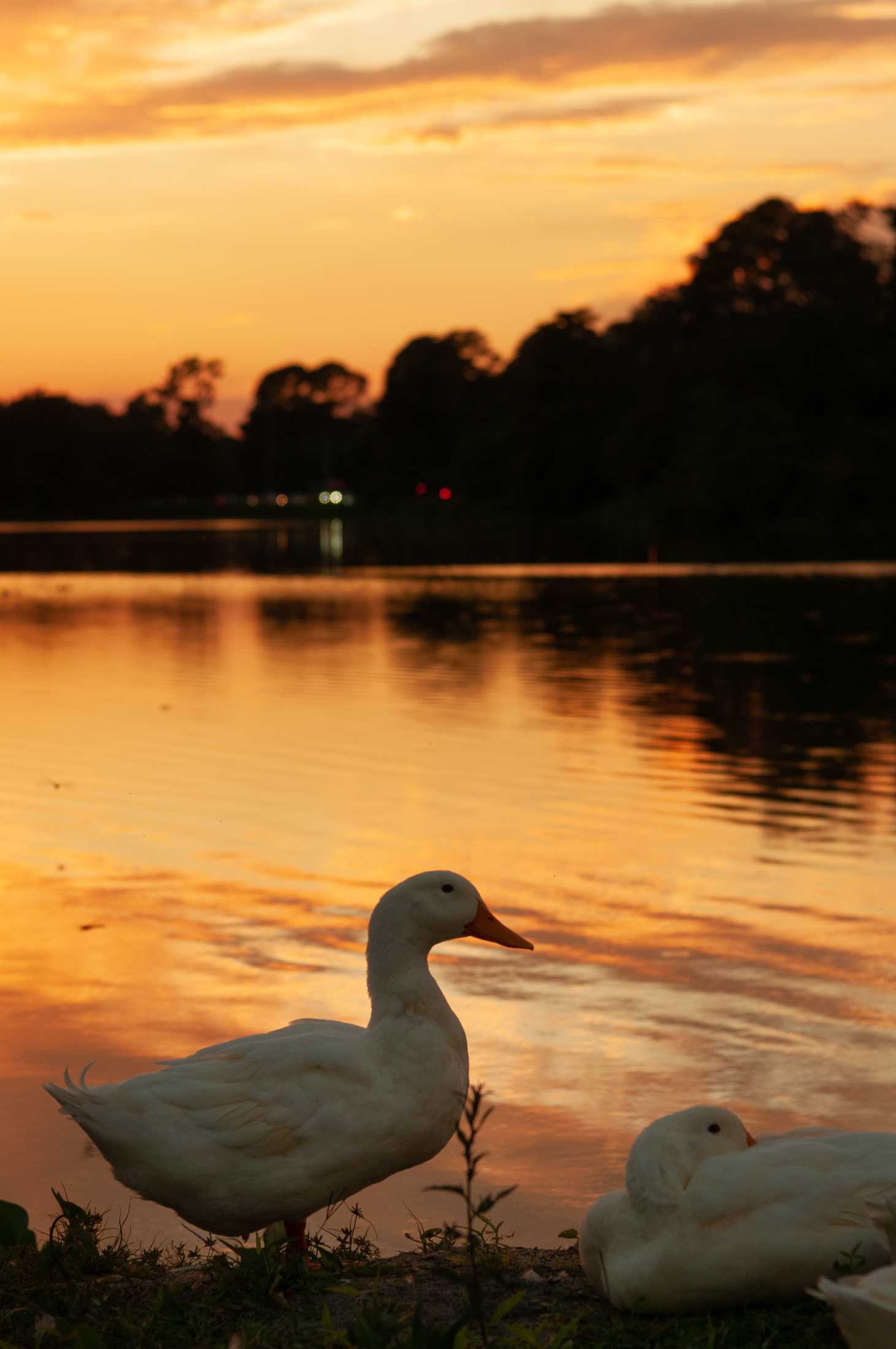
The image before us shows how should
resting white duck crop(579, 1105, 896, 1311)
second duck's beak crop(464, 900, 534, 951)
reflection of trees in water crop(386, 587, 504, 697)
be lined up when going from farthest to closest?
1. reflection of trees in water crop(386, 587, 504, 697)
2. second duck's beak crop(464, 900, 534, 951)
3. resting white duck crop(579, 1105, 896, 1311)

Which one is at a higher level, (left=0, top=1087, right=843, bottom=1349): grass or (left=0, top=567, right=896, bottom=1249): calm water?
(left=0, top=1087, right=843, bottom=1349): grass

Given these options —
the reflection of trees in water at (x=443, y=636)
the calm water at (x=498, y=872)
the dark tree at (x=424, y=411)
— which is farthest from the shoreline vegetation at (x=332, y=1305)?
the dark tree at (x=424, y=411)

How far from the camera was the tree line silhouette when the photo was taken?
76312mm

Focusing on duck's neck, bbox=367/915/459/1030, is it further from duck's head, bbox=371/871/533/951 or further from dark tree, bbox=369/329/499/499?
dark tree, bbox=369/329/499/499

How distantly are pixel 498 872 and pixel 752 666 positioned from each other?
1315 cm

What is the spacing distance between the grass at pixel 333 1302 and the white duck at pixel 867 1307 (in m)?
0.33

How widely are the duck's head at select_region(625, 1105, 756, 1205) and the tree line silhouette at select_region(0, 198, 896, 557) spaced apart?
181 ft

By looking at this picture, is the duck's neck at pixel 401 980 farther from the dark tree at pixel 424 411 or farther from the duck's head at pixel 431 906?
the dark tree at pixel 424 411

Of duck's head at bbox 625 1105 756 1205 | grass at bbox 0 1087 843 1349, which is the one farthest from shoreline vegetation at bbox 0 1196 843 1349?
duck's head at bbox 625 1105 756 1205

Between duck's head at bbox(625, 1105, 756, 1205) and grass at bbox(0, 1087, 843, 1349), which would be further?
duck's head at bbox(625, 1105, 756, 1205)

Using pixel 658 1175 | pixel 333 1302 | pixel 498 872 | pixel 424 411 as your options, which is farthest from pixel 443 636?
pixel 424 411

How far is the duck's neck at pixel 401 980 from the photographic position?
4973 mm

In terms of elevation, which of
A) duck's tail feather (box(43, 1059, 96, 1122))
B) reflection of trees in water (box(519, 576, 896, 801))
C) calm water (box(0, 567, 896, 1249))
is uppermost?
duck's tail feather (box(43, 1059, 96, 1122))

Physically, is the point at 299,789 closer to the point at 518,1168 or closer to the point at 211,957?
the point at 211,957
